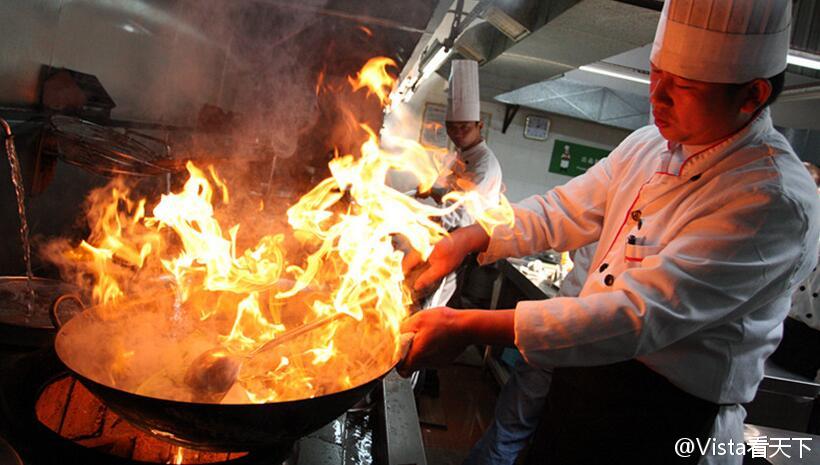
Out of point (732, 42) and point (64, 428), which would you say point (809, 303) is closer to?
point (732, 42)

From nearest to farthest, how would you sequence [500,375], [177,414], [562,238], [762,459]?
[177,414]
[562,238]
[762,459]
[500,375]

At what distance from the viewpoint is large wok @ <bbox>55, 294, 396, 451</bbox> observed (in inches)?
39.2

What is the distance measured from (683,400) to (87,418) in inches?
75.7

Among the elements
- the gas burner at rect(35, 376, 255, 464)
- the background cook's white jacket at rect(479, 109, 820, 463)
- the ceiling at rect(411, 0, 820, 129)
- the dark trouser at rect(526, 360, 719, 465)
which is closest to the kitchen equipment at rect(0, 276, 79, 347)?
the gas burner at rect(35, 376, 255, 464)

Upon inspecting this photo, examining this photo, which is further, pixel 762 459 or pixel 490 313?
pixel 762 459

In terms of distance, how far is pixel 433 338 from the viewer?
57.9 inches

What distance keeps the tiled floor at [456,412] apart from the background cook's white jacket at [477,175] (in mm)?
1942

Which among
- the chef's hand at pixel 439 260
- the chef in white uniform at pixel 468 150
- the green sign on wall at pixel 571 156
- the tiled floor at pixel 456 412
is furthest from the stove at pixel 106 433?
the green sign on wall at pixel 571 156

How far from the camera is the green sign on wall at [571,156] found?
12188 millimetres

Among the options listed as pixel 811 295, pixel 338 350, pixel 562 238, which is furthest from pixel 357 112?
pixel 811 295

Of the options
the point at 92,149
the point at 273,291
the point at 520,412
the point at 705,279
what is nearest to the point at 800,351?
the point at 520,412

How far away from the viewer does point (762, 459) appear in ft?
8.05

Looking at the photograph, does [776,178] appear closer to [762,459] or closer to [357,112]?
[762,459]

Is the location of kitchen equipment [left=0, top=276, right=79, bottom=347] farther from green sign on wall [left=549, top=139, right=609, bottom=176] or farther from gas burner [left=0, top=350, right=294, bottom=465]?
green sign on wall [left=549, top=139, right=609, bottom=176]
